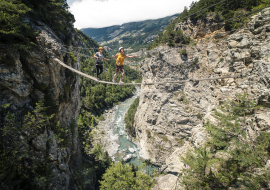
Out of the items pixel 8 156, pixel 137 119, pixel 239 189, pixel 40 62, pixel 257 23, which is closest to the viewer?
pixel 239 189

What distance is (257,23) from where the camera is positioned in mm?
14109

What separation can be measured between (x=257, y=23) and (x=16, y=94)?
24.1 m

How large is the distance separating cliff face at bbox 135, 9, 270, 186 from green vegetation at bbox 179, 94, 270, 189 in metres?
1.03

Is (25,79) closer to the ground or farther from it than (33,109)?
farther from it

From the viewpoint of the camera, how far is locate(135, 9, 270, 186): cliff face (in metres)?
12.6

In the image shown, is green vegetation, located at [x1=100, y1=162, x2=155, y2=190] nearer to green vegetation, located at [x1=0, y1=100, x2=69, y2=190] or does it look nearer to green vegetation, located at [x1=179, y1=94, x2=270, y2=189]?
green vegetation, located at [x1=179, y1=94, x2=270, y2=189]

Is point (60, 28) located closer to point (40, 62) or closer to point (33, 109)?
point (40, 62)

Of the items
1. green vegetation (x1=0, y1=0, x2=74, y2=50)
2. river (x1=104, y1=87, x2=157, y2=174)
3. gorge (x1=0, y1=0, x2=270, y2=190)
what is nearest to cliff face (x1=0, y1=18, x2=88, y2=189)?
gorge (x1=0, y1=0, x2=270, y2=190)

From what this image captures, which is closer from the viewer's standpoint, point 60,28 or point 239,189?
point 239,189

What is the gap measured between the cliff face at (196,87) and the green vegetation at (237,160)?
1.03 metres

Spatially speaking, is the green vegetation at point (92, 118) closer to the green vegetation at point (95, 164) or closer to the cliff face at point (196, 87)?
the green vegetation at point (95, 164)

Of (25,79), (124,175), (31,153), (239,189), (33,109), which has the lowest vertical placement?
(124,175)

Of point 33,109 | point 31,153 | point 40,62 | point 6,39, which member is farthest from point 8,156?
point 6,39

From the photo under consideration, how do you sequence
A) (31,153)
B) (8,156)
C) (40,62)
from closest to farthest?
1. (8,156)
2. (31,153)
3. (40,62)
